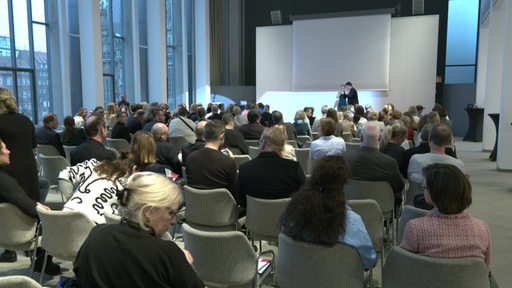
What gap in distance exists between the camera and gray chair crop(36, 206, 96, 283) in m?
2.67

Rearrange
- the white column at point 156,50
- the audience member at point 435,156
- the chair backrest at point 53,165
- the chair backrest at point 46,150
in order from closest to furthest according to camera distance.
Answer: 1. the audience member at point 435,156
2. the chair backrest at point 53,165
3. the chair backrest at point 46,150
4. the white column at point 156,50

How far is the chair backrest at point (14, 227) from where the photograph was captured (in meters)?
2.97

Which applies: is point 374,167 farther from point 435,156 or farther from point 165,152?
point 165,152

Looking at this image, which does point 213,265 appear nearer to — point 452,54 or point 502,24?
point 502,24

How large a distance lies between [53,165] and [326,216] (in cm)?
405

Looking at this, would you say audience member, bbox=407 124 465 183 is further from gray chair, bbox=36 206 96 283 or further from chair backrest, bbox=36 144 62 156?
chair backrest, bbox=36 144 62 156

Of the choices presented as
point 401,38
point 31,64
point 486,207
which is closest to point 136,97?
point 31,64

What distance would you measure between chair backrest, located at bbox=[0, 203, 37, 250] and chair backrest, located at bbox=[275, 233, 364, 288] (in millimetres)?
1928

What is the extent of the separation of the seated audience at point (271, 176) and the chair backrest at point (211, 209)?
215mm

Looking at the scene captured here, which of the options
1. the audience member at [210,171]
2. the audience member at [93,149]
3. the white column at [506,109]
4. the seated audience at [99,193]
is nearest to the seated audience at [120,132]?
the audience member at [93,149]

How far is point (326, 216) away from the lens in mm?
2146

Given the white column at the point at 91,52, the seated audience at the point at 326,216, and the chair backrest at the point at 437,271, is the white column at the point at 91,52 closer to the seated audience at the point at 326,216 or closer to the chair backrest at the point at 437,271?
the seated audience at the point at 326,216

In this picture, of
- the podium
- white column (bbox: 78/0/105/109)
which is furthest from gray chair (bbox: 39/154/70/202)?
the podium

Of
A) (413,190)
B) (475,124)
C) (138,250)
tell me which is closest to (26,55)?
(413,190)
